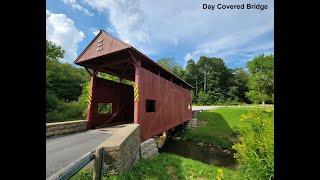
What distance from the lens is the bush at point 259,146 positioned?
5207mm

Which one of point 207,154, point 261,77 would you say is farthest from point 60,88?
point 261,77

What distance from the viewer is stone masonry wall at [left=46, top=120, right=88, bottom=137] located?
29.6ft

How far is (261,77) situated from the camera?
29.0 meters

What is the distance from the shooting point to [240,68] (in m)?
57.3

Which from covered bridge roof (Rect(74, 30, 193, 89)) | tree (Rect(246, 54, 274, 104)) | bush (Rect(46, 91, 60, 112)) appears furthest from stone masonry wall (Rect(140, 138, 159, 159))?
tree (Rect(246, 54, 274, 104))

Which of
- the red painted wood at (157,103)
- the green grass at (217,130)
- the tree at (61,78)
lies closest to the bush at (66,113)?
the tree at (61,78)

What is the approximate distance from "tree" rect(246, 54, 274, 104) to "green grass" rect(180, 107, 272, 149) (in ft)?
11.3

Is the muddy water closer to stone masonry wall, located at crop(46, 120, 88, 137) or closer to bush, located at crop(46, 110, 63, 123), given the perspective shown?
stone masonry wall, located at crop(46, 120, 88, 137)

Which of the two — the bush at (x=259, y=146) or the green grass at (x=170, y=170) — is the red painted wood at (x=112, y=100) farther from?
the bush at (x=259, y=146)

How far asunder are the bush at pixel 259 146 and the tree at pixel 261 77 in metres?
22.8

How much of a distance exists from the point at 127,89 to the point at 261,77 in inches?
778
